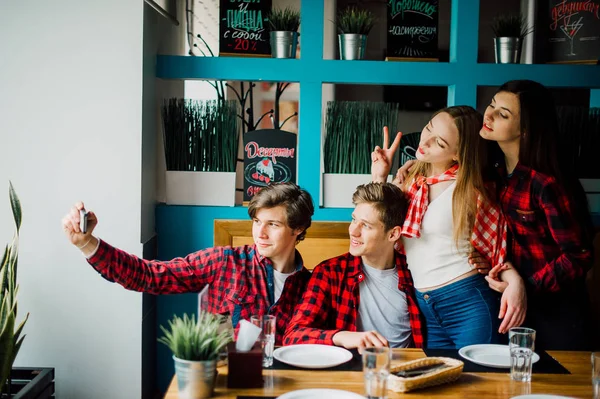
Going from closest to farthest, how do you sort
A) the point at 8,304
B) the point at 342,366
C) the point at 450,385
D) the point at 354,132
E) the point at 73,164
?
the point at 450,385
the point at 342,366
the point at 8,304
the point at 73,164
the point at 354,132

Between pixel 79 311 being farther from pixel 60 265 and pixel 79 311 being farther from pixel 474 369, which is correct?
pixel 474 369

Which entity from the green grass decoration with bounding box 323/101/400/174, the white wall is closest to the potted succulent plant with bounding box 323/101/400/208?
the green grass decoration with bounding box 323/101/400/174

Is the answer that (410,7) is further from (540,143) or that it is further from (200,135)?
(200,135)

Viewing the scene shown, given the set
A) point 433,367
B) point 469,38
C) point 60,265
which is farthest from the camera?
point 469,38

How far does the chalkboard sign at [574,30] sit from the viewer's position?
3.46m

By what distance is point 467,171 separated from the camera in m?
2.79

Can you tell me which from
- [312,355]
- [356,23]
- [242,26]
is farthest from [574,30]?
[312,355]

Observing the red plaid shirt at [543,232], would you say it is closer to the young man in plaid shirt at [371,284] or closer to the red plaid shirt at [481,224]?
the red plaid shirt at [481,224]

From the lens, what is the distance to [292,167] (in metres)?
3.49

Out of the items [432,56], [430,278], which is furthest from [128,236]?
[432,56]

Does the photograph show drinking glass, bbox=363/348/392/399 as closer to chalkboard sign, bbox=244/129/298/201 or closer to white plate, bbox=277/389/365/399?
white plate, bbox=277/389/365/399

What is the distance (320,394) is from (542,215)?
1.37m

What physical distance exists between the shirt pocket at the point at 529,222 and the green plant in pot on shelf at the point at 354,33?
44.4 inches

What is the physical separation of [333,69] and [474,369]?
5.72ft
